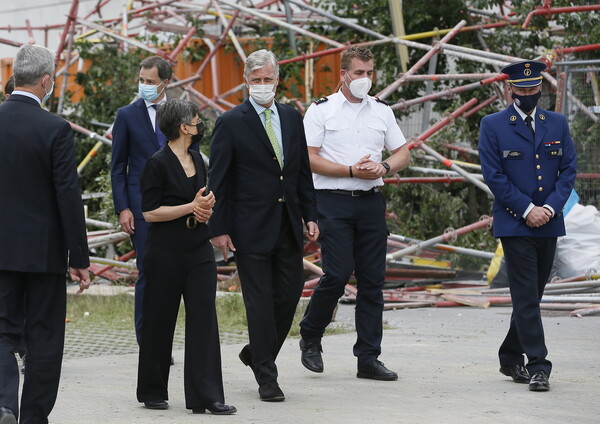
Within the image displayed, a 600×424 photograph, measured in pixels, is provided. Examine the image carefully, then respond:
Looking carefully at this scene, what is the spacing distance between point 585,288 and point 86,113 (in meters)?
7.49

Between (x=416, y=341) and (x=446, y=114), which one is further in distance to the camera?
(x=446, y=114)

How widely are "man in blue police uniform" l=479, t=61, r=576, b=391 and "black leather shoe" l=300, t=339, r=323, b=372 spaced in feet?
3.65

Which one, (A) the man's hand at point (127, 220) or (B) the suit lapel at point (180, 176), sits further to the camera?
(A) the man's hand at point (127, 220)

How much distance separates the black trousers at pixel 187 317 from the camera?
6.39m

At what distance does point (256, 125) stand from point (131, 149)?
147cm

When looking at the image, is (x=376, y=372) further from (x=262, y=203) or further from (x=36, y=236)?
(x=36, y=236)

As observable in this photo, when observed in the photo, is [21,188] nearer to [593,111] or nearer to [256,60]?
[256,60]

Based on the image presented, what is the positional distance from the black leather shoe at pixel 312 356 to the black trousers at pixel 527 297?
3.65 feet

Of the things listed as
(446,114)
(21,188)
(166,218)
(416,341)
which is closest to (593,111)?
(446,114)

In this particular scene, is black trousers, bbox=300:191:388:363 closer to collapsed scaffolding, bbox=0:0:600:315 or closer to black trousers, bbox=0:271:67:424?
black trousers, bbox=0:271:67:424

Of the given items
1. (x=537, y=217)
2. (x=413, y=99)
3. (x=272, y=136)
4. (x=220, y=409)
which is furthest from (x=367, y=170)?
(x=413, y=99)

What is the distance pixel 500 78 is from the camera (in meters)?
13.1

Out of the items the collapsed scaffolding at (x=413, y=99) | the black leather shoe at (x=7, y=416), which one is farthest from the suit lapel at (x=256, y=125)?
the collapsed scaffolding at (x=413, y=99)

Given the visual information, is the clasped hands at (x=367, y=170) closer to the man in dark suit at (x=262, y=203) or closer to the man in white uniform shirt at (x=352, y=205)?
the man in white uniform shirt at (x=352, y=205)
